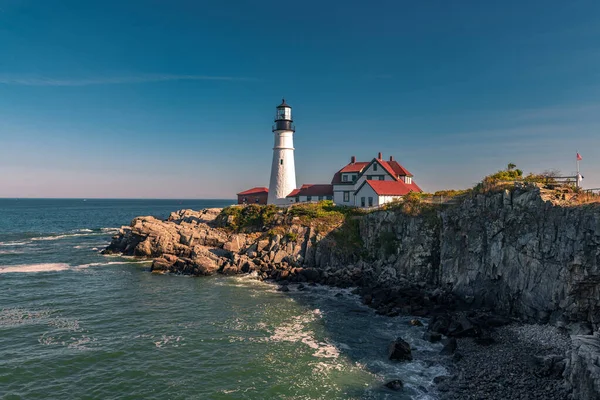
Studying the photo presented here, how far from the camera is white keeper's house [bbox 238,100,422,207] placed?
175ft

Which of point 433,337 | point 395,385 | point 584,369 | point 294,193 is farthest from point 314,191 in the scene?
point 584,369

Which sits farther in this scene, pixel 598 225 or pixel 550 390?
pixel 598 225

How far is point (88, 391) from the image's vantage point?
18125mm

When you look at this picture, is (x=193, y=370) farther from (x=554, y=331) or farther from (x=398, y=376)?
(x=554, y=331)

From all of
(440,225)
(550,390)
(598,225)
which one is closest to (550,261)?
(598,225)

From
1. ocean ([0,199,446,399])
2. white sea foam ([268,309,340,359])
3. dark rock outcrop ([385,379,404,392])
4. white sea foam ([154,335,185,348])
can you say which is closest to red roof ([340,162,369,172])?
ocean ([0,199,446,399])

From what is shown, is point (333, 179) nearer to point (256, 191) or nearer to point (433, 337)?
point (256, 191)

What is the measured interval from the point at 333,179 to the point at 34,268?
41.6m

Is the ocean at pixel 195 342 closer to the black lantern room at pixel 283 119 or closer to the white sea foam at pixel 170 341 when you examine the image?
the white sea foam at pixel 170 341

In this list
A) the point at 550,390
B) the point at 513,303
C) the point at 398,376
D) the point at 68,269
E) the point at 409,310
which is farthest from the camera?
the point at 68,269

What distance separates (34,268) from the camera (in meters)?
43.5

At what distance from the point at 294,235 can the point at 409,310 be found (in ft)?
63.2

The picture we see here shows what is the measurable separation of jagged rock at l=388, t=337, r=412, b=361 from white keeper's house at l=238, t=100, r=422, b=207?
3021 cm

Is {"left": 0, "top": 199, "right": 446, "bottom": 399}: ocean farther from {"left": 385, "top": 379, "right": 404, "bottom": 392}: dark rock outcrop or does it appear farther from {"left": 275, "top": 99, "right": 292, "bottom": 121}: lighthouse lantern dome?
{"left": 275, "top": 99, "right": 292, "bottom": 121}: lighthouse lantern dome
